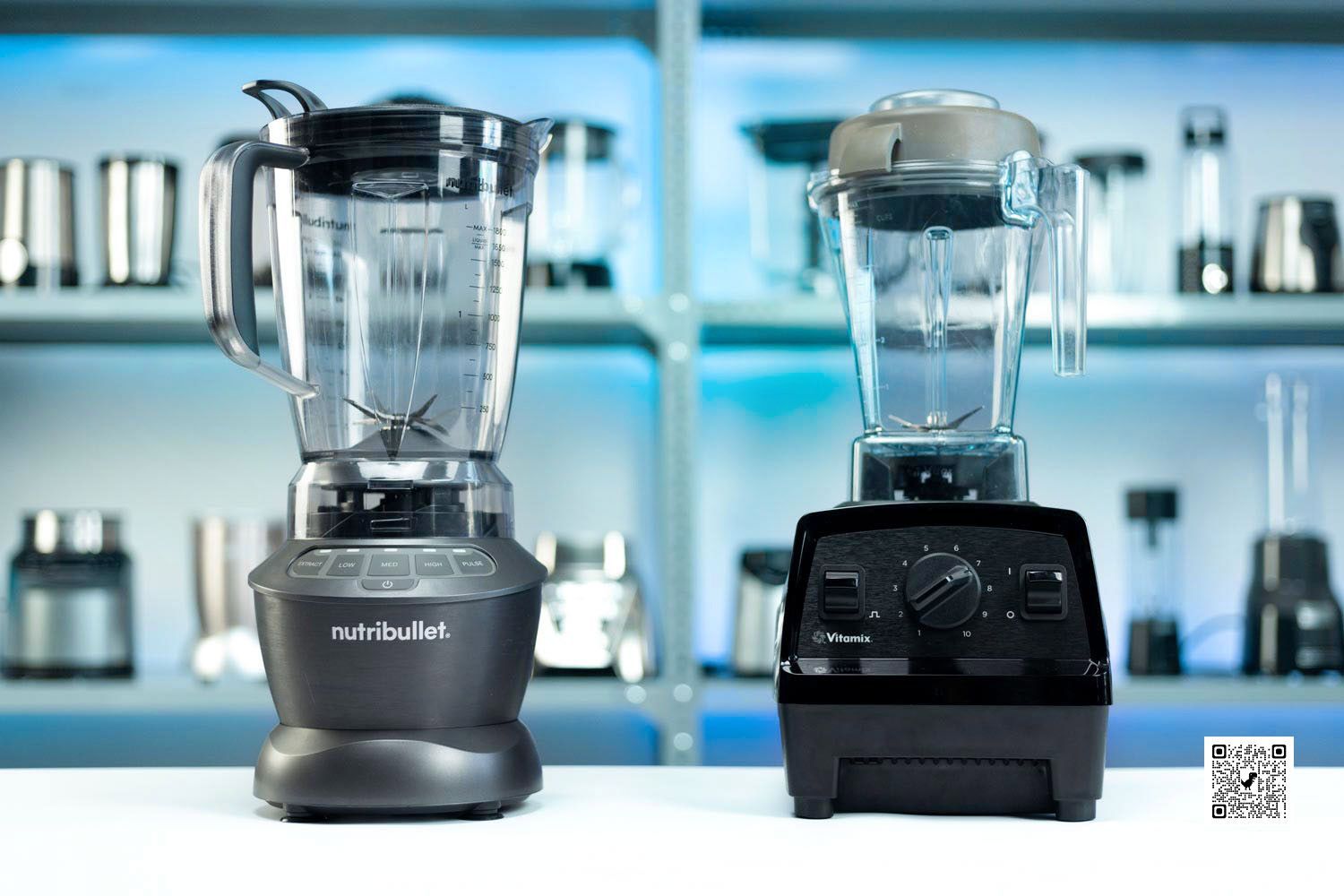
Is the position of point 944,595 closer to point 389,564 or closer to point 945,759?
point 945,759

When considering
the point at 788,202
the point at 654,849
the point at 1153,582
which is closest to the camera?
the point at 654,849

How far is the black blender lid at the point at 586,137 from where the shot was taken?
1.80 m

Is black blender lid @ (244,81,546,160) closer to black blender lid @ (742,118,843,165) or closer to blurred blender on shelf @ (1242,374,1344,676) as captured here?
black blender lid @ (742,118,843,165)

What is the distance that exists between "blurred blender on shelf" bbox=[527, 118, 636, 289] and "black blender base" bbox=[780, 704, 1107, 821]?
4.05ft

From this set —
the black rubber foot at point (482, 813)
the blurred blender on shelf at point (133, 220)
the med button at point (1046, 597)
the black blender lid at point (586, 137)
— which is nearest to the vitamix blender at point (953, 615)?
the med button at point (1046, 597)

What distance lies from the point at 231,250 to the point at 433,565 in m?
0.19

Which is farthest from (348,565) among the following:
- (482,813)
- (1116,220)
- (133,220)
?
(1116,220)

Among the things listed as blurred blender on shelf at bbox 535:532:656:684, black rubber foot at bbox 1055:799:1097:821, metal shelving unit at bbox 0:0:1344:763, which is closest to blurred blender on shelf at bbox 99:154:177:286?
metal shelving unit at bbox 0:0:1344:763

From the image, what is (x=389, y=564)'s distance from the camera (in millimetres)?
636

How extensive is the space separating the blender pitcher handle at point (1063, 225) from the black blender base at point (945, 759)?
0.62ft

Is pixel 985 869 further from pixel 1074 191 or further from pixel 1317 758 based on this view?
pixel 1317 758

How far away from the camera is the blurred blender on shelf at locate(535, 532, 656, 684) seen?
5.76ft

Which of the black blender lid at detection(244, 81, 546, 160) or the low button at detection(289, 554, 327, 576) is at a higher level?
the black blender lid at detection(244, 81, 546, 160)

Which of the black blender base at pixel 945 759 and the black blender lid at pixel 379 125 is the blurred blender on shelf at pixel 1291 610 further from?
the black blender lid at pixel 379 125
